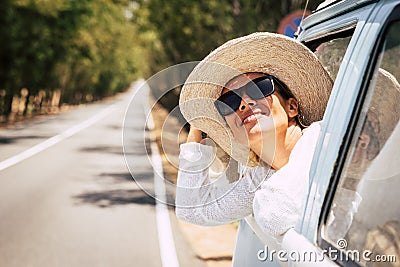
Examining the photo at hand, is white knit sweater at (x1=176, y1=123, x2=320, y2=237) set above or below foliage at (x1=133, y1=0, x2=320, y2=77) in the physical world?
below

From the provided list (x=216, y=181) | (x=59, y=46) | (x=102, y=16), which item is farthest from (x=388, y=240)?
(x=102, y=16)

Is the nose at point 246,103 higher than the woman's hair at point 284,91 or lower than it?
lower

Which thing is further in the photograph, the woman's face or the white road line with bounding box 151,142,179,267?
the white road line with bounding box 151,142,179,267

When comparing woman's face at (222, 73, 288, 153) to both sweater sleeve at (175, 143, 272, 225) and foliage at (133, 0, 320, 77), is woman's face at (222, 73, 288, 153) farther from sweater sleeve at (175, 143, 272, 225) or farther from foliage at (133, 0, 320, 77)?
foliage at (133, 0, 320, 77)

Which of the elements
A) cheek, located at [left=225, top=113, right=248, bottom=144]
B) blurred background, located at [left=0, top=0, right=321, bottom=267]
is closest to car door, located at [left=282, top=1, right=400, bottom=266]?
cheek, located at [left=225, top=113, right=248, bottom=144]

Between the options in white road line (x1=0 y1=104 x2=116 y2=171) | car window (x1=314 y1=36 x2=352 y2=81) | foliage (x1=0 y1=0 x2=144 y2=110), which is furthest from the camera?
foliage (x1=0 y1=0 x2=144 y2=110)

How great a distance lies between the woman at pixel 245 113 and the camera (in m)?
2.06

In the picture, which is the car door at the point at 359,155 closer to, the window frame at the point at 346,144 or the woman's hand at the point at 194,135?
the window frame at the point at 346,144

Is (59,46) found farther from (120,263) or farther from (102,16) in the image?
(120,263)

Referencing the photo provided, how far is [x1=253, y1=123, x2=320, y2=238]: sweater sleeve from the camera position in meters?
1.79

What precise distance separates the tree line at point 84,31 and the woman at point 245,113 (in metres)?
11.0

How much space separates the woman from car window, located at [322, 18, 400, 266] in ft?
0.82

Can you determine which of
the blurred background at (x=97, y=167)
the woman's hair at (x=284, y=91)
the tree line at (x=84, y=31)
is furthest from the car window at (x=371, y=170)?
the tree line at (x=84, y=31)

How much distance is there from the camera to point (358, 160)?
5.59ft
